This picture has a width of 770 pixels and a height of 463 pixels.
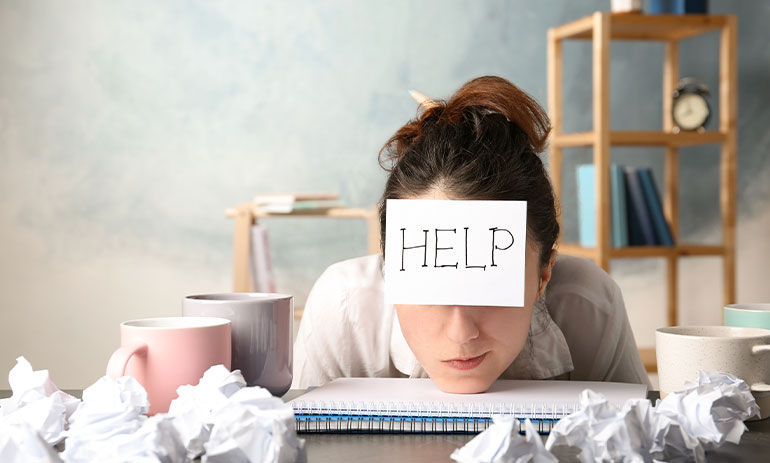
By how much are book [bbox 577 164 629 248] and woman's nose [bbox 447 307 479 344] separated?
187cm

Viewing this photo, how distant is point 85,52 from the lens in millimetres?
2717

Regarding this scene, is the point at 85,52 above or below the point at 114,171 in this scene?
above

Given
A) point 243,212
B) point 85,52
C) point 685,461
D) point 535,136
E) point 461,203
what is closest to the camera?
point 685,461

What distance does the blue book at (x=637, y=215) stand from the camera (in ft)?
8.45

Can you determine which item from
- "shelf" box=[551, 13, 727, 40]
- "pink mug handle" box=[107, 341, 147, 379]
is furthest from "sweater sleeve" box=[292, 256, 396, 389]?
"shelf" box=[551, 13, 727, 40]

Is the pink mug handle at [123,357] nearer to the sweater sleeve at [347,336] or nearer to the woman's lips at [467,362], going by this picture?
the woman's lips at [467,362]

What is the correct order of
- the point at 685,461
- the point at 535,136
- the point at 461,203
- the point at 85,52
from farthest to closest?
the point at 85,52, the point at 535,136, the point at 461,203, the point at 685,461

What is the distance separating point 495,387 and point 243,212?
1.71 metres

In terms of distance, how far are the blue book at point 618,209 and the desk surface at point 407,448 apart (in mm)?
1865

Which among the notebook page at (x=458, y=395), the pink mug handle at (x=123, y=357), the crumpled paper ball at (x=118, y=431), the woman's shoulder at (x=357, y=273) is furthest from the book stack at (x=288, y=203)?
the crumpled paper ball at (x=118, y=431)

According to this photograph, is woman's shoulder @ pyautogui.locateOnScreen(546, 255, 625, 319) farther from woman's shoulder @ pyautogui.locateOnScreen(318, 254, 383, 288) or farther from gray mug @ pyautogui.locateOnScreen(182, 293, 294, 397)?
gray mug @ pyautogui.locateOnScreen(182, 293, 294, 397)

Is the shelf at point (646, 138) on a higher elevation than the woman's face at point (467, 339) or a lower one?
higher

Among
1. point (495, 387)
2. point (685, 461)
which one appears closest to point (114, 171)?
point (495, 387)

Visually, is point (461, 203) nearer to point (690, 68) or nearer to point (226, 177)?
point (226, 177)
